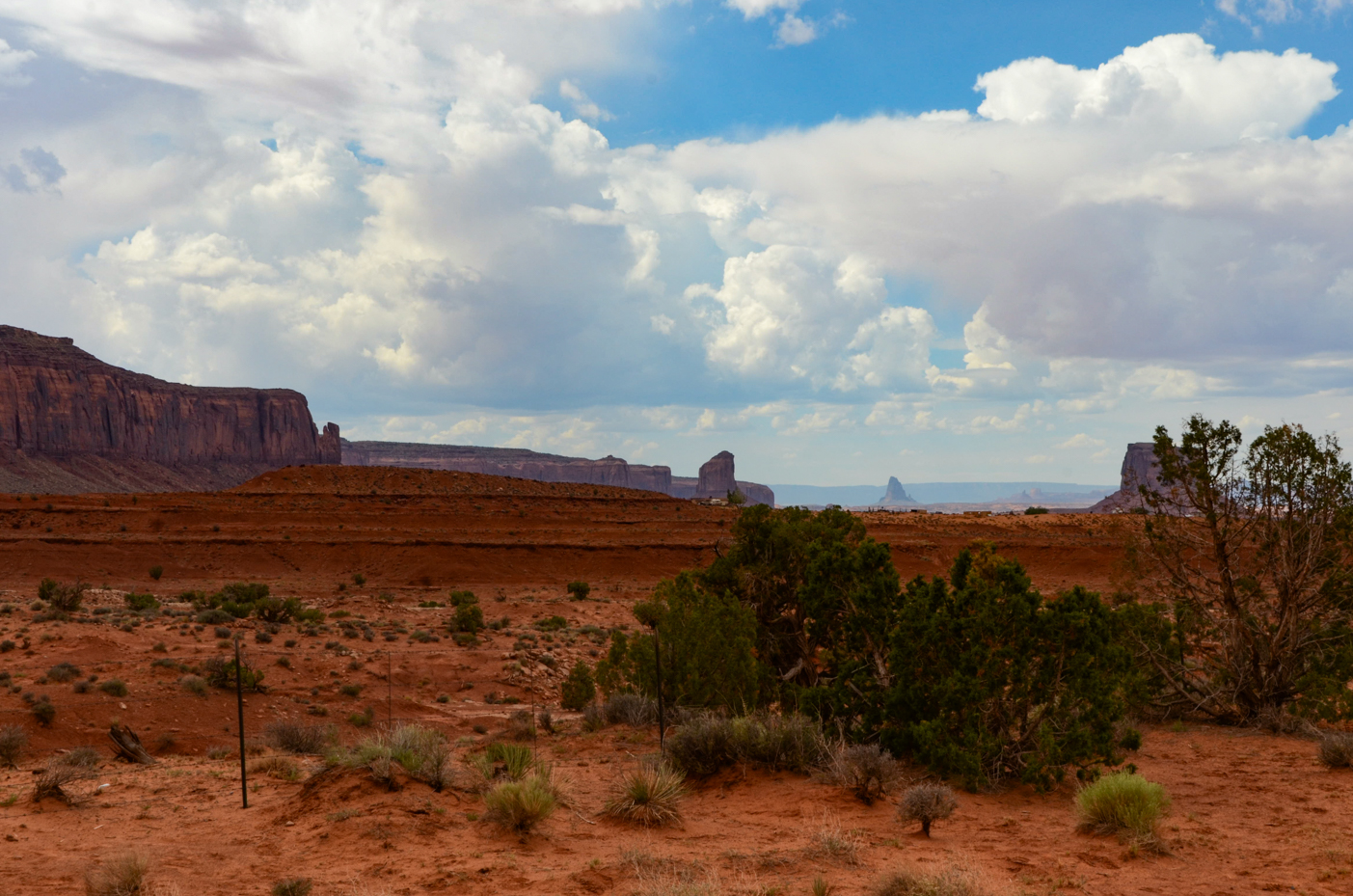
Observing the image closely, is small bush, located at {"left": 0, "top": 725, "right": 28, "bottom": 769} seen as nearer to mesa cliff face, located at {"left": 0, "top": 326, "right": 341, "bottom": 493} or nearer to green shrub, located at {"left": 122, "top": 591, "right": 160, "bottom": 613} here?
green shrub, located at {"left": 122, "top": 591, "right": 160, "bottom": 613}

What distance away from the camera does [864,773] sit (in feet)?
34.8

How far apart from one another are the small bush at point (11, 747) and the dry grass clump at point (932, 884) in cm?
1410

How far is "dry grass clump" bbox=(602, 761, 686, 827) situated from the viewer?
10.1 metres

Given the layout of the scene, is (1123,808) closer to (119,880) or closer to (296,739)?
(119,880)

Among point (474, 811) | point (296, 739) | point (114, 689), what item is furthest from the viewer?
point (114, 689)

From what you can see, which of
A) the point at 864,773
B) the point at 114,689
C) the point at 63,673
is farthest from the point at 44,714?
the point at 864,773

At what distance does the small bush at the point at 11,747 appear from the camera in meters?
14.4

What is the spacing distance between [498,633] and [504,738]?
1610 centimetres

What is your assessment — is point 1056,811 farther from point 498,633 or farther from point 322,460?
point 322,460

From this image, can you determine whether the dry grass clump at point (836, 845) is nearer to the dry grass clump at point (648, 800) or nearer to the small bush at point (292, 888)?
the dry grass clump at point (648, 800)

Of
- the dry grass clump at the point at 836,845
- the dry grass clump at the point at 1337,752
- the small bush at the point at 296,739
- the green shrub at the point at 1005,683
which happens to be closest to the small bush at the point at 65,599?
the small bush at the point at 296,739

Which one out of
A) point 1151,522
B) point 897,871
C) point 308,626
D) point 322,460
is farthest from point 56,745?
point 322,460

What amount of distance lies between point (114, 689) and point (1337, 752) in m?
21.5

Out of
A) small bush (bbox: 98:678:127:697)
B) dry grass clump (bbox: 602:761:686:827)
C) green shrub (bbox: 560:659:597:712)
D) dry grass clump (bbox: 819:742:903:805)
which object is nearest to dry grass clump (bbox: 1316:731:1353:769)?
dry grass clump (bbox: 819:742:903:805)
